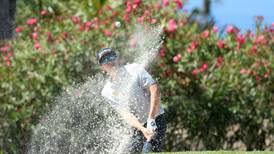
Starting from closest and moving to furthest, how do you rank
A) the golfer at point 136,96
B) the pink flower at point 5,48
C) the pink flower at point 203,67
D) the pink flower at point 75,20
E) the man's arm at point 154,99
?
the man's arm at point 154,99, the golfer at point 136,96, the pink flower at point 203,67, the pink flower at point 5,48, the pink flower at point 75,20

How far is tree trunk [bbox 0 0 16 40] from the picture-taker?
9.97 metres

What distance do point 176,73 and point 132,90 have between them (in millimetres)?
3348

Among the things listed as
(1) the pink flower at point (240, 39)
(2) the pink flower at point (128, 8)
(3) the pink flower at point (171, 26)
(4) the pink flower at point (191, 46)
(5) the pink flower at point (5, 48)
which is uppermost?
(5) the pink flower at point (5, 48)

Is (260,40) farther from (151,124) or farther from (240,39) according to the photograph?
(151,124)

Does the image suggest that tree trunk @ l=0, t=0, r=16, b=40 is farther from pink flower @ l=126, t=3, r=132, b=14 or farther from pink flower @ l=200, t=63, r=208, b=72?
pink flower @ l=200, t=63, r=208, b=72

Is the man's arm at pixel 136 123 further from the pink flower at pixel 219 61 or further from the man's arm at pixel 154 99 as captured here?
the pink flower at pixel 219 61

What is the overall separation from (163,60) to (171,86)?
34cm

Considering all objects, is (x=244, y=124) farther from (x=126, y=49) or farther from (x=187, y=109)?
(x=126, y=49)

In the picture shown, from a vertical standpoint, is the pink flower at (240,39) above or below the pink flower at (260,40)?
above

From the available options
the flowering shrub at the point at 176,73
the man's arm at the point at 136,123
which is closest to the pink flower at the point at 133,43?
the flowering shrub at the point at 176,73

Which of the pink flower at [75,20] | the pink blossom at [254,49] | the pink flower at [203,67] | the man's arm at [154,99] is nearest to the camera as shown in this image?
the man's arm at [154,99]

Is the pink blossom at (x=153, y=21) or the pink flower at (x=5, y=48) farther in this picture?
the pink flower at (x=5, y=48)

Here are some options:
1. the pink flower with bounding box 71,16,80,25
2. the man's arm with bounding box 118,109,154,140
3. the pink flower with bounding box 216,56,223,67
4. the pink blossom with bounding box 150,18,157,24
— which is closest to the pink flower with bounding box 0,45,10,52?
the pink flower with bounding box 71,16,80,25

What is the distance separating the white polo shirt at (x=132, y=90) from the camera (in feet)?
23.3
